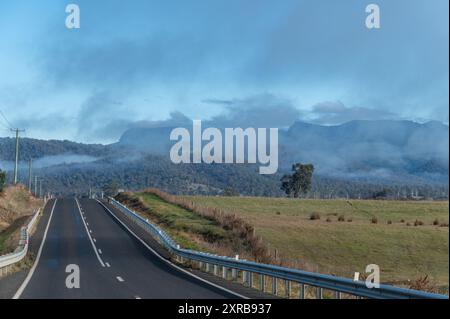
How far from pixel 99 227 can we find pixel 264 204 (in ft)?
136

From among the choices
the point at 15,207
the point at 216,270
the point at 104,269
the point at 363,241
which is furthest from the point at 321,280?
the point at 15,207

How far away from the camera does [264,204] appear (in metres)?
94.2

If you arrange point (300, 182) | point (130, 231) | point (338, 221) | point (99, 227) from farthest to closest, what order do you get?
point (300, 182) < point (338, 221) < point (99, 227) < point (130, 231)

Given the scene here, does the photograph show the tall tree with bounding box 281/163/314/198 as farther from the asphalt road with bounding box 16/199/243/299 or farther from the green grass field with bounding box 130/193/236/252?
the asphalt road with bounding box 16/199/243/299

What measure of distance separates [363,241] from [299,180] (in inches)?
4356

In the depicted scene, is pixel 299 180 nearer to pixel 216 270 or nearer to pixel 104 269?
pixel 104 269

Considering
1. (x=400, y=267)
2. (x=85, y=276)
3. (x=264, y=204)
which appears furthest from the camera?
(x=264, y=204)

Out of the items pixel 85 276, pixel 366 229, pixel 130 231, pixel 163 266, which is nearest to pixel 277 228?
pixel 366 229

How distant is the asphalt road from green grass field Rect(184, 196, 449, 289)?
7.87 m

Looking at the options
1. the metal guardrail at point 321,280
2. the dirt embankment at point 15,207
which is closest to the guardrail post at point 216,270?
the metal guardrail at point 321,280

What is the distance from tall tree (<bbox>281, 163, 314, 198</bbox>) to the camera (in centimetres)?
16575

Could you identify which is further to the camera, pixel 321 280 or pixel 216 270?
pixel 216 270

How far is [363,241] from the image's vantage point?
5594 centimetres
